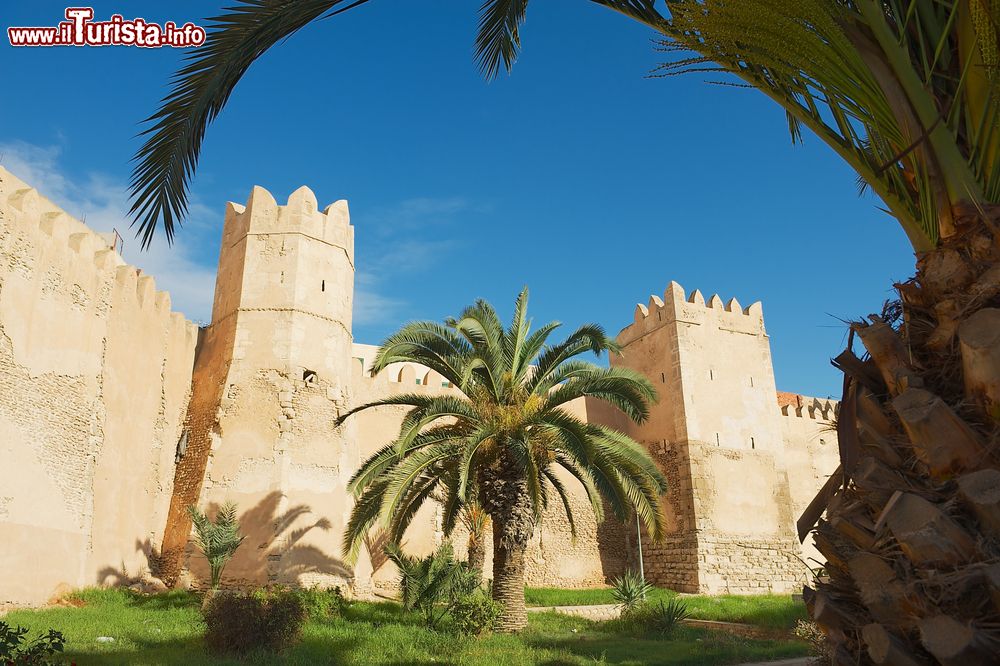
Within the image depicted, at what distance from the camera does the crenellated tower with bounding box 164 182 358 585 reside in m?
14.0

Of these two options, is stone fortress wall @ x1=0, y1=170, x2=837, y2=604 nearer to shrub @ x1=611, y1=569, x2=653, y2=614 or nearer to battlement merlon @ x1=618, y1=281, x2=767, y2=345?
battlement merlon @ x1=618, y1=281, x2=767, y2=345

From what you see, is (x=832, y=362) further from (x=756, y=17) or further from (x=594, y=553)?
(x=594, y=553)

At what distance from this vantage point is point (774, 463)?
68.9ft

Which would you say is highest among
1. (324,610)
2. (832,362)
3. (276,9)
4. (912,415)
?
(276,9)

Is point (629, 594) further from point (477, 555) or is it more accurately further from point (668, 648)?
point (668, 648)

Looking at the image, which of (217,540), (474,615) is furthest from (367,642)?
(217,540)

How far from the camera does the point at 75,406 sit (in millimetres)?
12477

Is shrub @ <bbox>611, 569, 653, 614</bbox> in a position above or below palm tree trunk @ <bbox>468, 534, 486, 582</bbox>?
below

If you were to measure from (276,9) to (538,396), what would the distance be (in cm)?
842

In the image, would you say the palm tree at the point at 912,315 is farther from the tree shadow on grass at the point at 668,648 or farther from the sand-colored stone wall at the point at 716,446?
the sand-colored stone wall at the point at 716,446

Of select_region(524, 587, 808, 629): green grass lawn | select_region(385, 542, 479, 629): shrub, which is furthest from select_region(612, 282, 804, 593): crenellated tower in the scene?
select_region(385, 542, 479, 629): shrub

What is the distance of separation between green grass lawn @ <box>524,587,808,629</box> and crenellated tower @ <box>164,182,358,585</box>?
5.32 metres

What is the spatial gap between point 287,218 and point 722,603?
1299 cm

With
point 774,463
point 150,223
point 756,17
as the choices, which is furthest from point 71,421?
point 774,463
